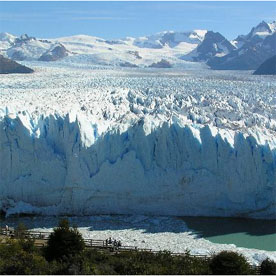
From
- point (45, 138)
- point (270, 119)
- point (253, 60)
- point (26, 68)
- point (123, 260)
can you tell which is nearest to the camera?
point (123, 260)

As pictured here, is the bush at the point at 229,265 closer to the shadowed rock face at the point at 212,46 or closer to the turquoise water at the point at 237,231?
the turquoise water at the point at 237,231

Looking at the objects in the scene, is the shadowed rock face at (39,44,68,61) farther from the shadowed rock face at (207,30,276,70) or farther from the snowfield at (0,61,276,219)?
the snowfield at (0,61,276,219)

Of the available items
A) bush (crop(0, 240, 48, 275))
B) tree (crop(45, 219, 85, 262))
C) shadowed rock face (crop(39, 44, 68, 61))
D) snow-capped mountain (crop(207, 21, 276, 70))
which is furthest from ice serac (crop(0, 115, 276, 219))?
snow-capped mountain (crop(207, 21, 276, 70))

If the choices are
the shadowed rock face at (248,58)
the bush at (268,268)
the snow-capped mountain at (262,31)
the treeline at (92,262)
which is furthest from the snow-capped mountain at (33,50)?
the bush at (268,268)

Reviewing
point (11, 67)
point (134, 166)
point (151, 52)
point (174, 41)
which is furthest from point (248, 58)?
point (134, 166)

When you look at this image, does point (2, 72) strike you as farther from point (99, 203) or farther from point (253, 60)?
point (253, 60)

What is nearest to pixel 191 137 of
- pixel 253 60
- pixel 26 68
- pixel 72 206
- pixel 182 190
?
pixel 182 190
